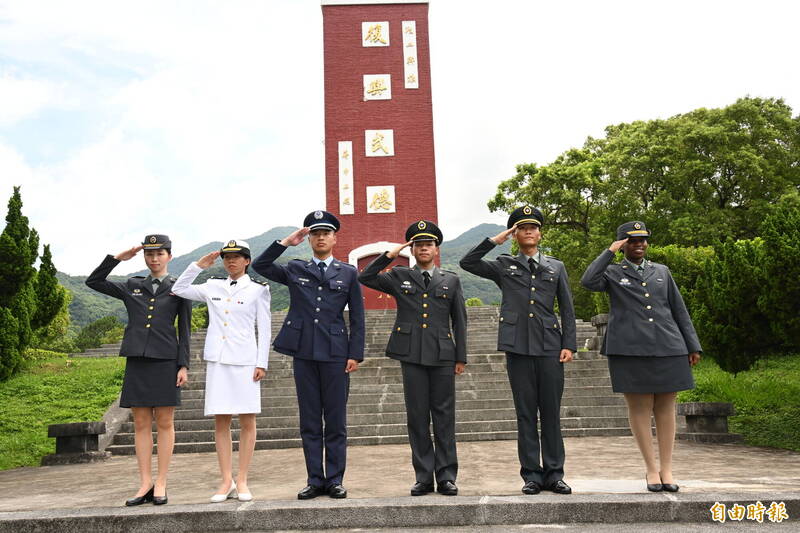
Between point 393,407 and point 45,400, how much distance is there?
16.8 ft

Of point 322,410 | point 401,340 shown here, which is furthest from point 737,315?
point 322,410

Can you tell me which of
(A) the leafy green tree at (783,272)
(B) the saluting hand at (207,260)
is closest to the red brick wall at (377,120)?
(A) the leafy green tree at (783,272)

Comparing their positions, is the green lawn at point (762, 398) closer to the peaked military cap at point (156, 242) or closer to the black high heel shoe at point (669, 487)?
the black high heel shoe at point (669, 487)

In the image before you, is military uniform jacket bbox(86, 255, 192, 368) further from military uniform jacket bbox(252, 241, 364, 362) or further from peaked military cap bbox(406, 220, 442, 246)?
peaked military cap bbox(406, 220, 442, 246)

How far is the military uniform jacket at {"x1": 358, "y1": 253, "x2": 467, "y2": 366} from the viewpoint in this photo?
457cm

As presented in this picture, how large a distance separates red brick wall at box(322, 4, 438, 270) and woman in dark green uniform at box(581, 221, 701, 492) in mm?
14569

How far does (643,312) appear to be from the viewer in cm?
453

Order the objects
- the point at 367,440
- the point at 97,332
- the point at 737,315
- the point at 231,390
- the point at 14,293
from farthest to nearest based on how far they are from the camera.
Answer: the point at 97,332 < the point at 14,293 < the point at 737,315 < the point at 367,440 < the point at 231,390

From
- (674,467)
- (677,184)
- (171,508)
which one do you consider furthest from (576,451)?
(677,184)

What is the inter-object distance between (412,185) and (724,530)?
16.2 meters

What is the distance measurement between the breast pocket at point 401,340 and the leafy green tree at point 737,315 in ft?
17.8

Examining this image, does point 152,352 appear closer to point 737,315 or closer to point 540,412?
point 540,412

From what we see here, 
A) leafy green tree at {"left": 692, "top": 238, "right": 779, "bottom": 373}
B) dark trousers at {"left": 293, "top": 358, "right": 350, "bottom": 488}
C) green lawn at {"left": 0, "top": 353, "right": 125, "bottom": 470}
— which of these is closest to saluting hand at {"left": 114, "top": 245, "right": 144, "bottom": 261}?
dark trousers at {"left": 293, "top": 358, "right": 350, "bottom": 488}

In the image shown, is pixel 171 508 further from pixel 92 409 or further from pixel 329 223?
pixel 92 409
